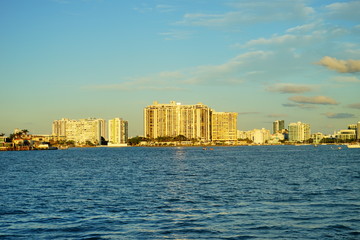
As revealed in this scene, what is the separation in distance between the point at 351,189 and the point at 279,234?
22680mm

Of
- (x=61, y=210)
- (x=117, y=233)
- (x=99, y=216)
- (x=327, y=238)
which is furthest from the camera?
(x=61, y=210)

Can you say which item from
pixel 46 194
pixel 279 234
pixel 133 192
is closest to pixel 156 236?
pixel 279 234

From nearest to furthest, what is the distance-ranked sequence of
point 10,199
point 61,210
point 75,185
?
1. point 61,210
2. point 10,199
3. point 75,185

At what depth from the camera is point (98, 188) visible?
162 feet

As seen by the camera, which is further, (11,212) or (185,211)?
(11,212)

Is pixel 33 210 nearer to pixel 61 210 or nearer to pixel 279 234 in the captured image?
pixel 61 210

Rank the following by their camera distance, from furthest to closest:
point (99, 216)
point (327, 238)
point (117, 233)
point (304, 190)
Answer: point (304, 190) → point (99, 216) → point (117, 233) → point (327, 238)

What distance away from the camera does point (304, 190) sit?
144ft

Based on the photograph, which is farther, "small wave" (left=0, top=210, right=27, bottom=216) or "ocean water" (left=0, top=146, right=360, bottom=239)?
"small wave" (left=0, top=210, right=27, bottom=216)

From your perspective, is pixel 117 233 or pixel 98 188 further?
pixel 98 188

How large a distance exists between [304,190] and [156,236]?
23414mm

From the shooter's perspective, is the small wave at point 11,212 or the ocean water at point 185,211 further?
the small wave at point 11,212

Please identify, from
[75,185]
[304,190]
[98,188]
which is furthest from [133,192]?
[304,190]

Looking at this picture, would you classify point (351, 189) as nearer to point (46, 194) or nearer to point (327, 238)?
point (327, 238)
